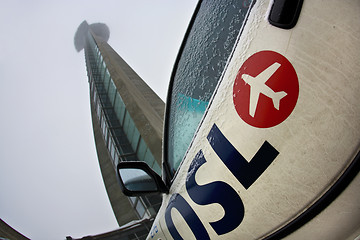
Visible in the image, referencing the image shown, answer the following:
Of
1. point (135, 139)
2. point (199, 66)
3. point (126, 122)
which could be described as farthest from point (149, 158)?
point (199, 66)

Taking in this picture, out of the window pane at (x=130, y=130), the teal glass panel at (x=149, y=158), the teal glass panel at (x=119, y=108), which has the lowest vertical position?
the teal glass panel at (x=149, y=158)

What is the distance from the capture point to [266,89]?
77cm

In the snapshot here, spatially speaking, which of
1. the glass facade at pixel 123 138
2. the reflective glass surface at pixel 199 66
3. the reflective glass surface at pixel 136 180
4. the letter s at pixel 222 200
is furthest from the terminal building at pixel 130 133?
the letter s at pixel 222 200

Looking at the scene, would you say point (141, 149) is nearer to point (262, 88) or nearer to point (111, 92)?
point (111, 92)

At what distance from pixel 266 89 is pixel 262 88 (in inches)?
0.6

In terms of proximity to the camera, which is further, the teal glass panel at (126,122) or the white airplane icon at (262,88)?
the teal glass panel at (126,122)

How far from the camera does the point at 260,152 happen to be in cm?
79

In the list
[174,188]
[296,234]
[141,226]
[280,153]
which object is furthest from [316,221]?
[141,226]

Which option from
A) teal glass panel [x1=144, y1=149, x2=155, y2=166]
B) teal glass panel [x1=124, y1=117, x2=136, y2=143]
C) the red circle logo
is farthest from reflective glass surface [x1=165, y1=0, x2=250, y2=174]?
teal glass panel [x1=124, y1=117, x2=136, y2=143]

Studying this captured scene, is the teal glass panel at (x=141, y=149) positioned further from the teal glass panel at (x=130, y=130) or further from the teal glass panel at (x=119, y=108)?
the teal glass panel at (x=119, y=108)

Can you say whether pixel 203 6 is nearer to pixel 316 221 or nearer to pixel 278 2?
pixel 278 2

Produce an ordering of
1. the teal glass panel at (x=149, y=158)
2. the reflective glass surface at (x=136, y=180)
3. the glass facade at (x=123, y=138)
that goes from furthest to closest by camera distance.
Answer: the glass facade at (x=123, y=138), the teal glass panel at (x=149, y=158), the reflective glass surface at (x=136, y=180)

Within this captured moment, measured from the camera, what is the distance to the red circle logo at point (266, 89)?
28.5 inches

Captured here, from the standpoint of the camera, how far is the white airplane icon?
75cm
